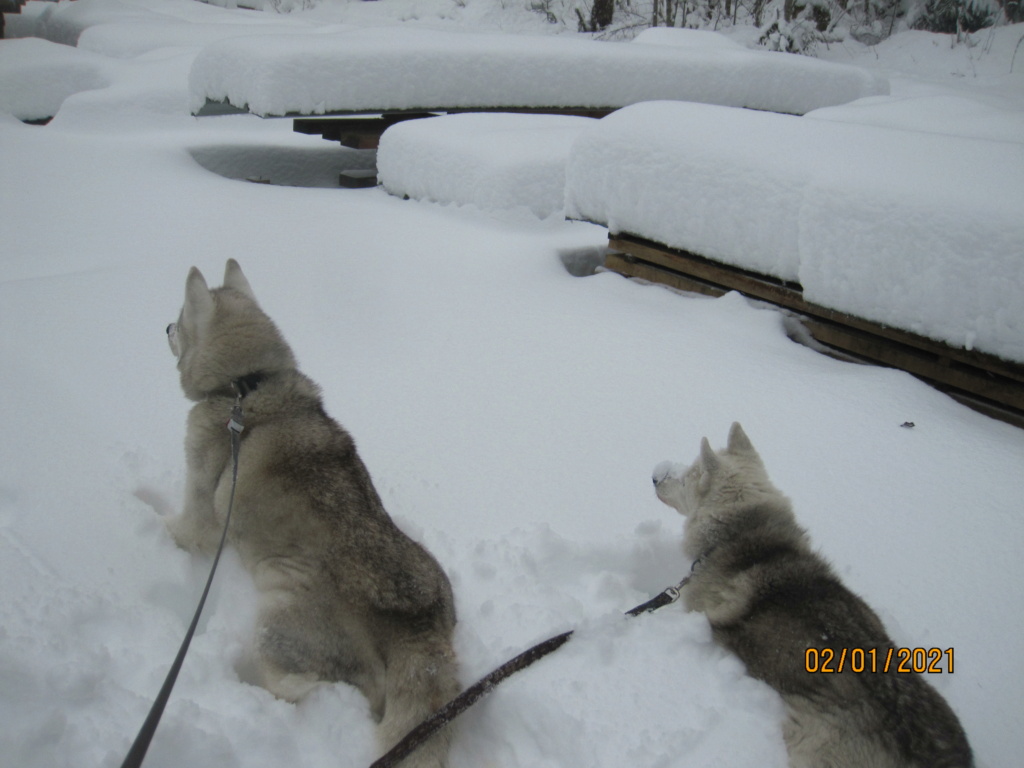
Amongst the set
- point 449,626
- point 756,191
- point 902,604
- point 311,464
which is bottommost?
point 902,604

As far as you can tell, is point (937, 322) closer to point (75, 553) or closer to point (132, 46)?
point (75, 553)

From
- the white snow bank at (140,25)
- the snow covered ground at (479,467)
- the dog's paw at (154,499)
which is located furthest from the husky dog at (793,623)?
the white snow bank at (140,25)

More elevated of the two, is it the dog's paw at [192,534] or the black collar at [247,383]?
the black collar at [247,383]

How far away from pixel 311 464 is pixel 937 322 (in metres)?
3.24

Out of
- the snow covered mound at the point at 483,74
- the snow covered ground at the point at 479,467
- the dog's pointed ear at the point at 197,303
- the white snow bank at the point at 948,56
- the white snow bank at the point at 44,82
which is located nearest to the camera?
the snow covered ground at the point at 479,467

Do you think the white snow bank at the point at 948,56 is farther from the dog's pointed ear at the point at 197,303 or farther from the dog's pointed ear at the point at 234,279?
the dog's pointed ear at the point at 197,303

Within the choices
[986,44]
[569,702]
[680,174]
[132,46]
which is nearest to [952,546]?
[569,702]

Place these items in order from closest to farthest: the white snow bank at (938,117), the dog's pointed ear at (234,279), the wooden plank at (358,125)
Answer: the dog's pointed ear at (234,279) < the white snow bank at (938,117) < the wooden plank at (358,125)

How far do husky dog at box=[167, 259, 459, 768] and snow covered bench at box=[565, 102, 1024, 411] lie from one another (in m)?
2.98

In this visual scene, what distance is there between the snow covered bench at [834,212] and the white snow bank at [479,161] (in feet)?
2.62

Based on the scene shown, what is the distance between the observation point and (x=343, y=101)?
288 inches

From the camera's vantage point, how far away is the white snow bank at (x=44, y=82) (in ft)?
35.1

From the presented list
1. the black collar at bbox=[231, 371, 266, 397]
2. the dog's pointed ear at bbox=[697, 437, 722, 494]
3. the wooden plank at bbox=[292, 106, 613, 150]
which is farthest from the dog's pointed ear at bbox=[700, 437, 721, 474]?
the wooden plank at bbox=[292, 106, 613, 150]

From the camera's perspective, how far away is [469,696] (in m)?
1.97
